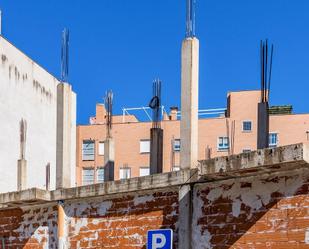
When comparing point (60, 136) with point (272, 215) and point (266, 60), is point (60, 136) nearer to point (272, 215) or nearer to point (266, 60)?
point (266, 60)

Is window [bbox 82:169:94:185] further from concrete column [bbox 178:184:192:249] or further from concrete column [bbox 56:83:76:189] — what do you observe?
concrete column [bbox 178:184:192:249]

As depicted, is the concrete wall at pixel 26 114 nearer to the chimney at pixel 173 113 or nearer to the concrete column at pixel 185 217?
the chimney at pixel 173 113

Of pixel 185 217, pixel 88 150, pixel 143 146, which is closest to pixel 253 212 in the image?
pixel 185 217

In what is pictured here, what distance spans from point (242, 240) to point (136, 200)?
6.19 ft

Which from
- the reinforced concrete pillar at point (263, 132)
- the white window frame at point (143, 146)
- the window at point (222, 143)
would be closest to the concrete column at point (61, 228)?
the reinforced concrete pillar at point (263, 132)

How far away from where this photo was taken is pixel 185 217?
27.8ft

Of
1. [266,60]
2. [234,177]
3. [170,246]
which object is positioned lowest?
[170,246]

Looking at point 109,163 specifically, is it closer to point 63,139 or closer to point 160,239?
point 63,139

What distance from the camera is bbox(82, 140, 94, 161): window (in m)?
48.3

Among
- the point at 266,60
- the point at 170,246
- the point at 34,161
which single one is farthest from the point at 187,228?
the point at 34,161

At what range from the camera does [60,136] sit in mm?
10641

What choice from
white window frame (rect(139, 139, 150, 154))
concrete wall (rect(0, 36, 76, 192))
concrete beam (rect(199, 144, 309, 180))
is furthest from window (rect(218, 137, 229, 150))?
concrete beam (rect(199, 144, 309, 180))

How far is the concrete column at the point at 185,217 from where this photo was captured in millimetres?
8438

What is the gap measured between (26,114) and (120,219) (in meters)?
23.4
